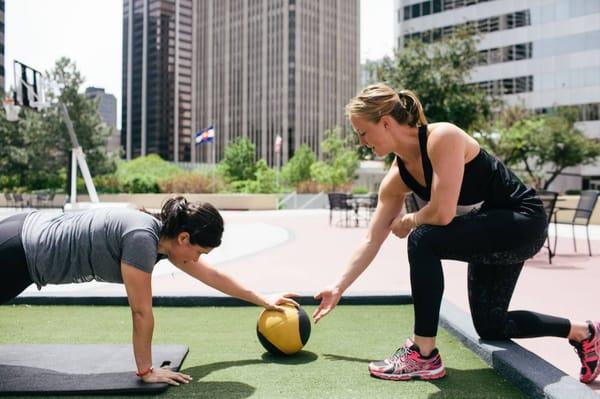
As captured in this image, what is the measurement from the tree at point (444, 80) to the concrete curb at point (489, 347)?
19.6 m

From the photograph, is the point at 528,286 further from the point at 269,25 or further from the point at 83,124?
the point at 269,25

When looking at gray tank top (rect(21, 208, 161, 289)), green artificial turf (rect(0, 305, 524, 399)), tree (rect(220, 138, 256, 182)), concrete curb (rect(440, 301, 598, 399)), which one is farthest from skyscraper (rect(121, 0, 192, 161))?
gray tank top (rect(21, 208, 161, 289))

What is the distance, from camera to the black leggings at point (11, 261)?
2.87m

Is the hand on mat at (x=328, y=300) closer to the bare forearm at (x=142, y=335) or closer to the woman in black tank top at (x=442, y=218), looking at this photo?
the woman in black tank top at (x=442, y=218)

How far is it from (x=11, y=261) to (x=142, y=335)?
0.78 m

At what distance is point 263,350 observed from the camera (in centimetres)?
371

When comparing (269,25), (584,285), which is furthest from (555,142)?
(269,25)

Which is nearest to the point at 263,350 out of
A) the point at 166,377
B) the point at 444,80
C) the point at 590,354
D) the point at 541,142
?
the point at 166,377

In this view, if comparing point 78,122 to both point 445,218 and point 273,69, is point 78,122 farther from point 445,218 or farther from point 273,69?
point 273,69

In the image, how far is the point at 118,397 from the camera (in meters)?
2.77

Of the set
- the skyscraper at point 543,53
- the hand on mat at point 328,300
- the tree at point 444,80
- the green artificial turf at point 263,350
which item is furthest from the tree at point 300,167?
Result: the hand on mat at point 328,300

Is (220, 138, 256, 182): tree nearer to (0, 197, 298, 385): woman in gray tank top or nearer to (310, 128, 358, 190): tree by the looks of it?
A: (310, 128, 358, 190): tree

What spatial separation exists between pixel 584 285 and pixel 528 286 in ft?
2.40

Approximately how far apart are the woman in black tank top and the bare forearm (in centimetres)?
119
